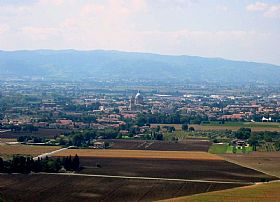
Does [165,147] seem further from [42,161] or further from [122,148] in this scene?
[42,161]

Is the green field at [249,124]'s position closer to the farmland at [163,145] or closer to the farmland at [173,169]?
the farmland at [163,145]

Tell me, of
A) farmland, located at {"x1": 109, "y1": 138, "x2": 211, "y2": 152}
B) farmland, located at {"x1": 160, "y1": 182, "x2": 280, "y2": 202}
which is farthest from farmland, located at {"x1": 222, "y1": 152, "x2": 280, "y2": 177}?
farmland, located at {"x1": 160, "y1": 182, "x2": 280, "y2": 202}

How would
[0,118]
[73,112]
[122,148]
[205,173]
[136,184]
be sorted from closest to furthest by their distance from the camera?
[136,184]
[205,173]
[122,148]
[0,118]
[73,112]

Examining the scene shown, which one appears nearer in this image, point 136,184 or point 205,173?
point 136,184

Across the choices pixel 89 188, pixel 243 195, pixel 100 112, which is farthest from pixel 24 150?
pixel 100 112

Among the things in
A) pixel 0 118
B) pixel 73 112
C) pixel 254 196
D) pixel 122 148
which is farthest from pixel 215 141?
pixel 73 112

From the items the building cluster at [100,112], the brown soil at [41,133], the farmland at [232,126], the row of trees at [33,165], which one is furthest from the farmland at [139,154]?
the building cluster at [100,112]

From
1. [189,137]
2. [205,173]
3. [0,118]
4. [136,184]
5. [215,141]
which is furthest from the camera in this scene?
[0,118]
